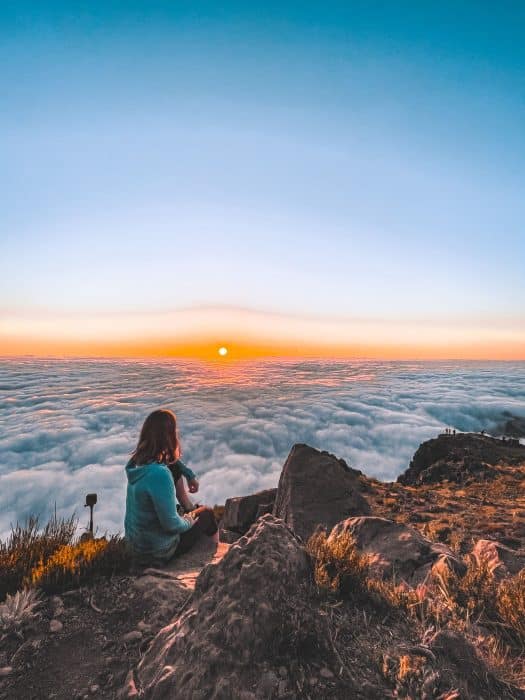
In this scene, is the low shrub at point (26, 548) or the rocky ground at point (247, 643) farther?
the low shrub at point (26, 548)

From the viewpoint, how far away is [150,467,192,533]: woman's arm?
4.18 m

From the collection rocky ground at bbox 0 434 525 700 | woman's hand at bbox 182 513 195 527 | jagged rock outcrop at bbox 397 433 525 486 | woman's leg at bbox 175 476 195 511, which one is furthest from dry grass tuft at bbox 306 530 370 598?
jagged rock outcrop at bbox 397 433 525 486

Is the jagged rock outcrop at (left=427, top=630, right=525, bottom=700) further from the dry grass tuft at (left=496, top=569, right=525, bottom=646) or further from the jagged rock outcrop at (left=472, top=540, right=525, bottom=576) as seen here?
the jagged rock outcrop at (left=472, top=540, right=525, bottom=576)

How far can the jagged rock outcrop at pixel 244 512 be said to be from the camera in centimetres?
1129

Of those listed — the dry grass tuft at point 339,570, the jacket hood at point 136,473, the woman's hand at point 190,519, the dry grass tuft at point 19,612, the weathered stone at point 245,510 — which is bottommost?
the weathered stone at point 245,510

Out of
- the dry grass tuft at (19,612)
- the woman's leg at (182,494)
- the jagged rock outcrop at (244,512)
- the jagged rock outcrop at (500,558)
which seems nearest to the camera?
the dry grass tuft at (19,612)

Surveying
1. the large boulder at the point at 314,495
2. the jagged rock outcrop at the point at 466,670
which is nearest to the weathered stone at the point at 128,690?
the jagged rock outcrop at the point at 466,670

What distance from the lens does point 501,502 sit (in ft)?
39.0

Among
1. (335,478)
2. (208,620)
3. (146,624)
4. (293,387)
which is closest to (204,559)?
(146,624)

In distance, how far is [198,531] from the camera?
4934mm

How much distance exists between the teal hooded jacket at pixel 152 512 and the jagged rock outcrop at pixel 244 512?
7228 millimetres

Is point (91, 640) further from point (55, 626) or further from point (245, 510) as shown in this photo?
point (245, 510)

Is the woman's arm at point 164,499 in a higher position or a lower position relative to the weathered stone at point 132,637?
higher

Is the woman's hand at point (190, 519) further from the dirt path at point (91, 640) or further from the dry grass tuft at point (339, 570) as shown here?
the dry grass tuft at point (339, 570)
